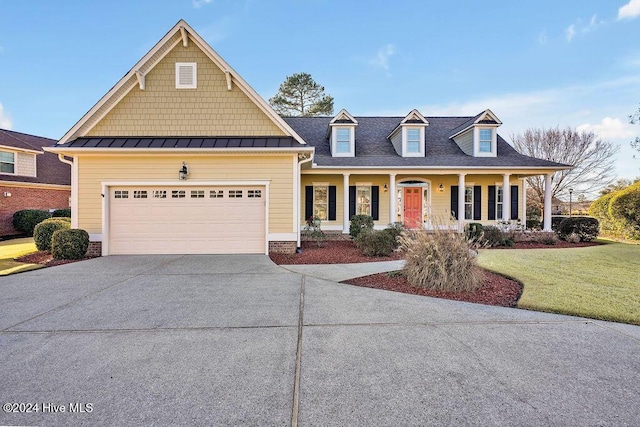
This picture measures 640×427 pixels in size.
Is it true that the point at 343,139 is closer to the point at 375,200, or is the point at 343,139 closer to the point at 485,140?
the point at 375,200

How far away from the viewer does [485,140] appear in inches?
573

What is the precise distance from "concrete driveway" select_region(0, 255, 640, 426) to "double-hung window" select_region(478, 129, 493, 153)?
12571mm

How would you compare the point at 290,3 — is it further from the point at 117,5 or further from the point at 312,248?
the point at 312,248

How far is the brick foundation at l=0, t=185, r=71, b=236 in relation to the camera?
→ 14.2m

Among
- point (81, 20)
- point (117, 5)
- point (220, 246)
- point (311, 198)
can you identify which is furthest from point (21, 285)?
point (81, 20)

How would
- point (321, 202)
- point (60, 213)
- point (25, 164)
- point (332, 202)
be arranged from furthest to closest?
point (60, 213)
point (25, 164)
point (321, 202)
point (332, 202)

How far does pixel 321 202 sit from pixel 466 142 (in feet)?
27.7

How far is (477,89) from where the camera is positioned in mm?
18484

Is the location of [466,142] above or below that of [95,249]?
above

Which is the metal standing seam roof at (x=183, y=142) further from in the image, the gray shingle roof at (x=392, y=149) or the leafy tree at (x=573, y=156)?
the leafy tree at (x=573, y=156)

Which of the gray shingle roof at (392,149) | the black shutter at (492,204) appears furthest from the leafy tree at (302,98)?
the black shutter at (492,204)

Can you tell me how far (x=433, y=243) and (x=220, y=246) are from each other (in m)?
6.64

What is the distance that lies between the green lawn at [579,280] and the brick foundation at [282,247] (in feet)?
18.4

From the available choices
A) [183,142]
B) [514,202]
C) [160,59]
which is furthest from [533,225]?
[160,59]
